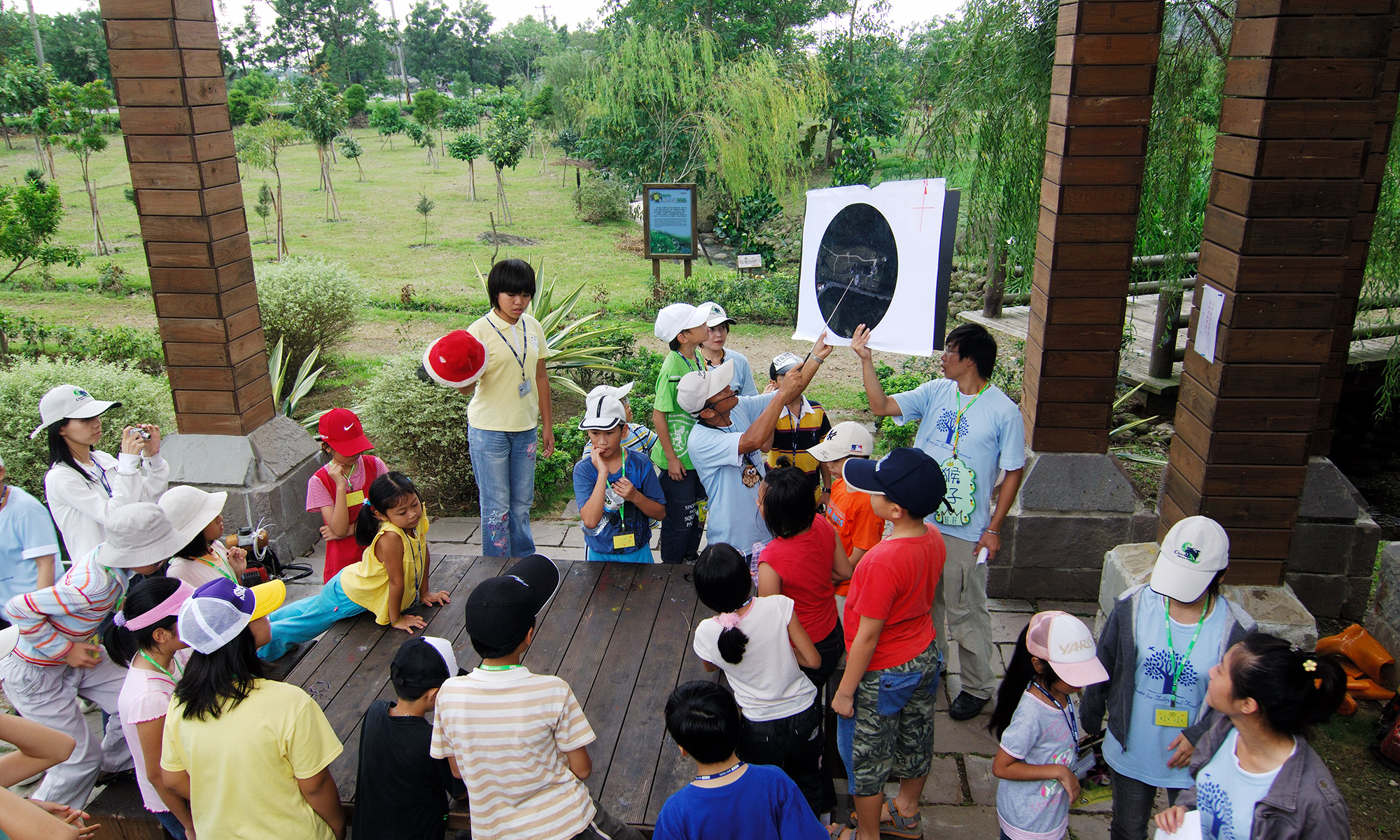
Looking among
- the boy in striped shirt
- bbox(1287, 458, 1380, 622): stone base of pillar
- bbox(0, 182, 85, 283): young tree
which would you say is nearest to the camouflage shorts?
the boy in striped shirt

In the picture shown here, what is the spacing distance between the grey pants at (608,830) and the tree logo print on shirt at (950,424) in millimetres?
2073

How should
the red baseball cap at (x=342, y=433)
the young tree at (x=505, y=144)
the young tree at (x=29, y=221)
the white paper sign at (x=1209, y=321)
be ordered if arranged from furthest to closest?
1. the young tree at (x=505, y=144)
2. the young tree at (x=29, y=221)
3. the red baseball cap at (x=342, y=433)
4. the white paper sign at (x=1209, y=321)

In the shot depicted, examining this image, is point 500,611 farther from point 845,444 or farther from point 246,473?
point 246,473

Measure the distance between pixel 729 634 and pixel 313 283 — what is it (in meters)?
7.45

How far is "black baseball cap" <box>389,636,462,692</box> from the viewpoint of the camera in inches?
102

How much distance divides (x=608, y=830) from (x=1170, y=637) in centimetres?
185

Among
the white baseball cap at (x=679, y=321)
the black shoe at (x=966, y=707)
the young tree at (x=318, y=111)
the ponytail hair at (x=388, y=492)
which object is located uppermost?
the young tree at (x=318, y=111)

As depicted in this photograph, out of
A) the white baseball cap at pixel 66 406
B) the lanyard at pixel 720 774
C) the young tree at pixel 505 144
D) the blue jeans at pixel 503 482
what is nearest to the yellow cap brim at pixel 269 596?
the white baseball cap at pixel 66 406

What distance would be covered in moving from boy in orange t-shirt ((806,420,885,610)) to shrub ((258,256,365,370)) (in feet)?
20.4

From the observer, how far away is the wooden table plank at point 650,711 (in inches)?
111

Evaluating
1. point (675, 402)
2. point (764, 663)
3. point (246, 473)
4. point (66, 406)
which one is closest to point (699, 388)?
point (675, 402)

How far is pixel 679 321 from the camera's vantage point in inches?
175

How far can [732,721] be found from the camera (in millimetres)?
2357

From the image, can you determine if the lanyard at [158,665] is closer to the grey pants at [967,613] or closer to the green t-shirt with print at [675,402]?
the green t-shirt with print at [675,402]
